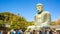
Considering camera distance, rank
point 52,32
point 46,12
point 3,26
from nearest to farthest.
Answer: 1. point 52,32
2. point 46,12
3. point 3,26

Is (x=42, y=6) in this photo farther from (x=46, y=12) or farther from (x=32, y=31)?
(x=32, y=31)

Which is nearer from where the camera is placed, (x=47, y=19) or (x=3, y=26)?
(x=47, y=19)

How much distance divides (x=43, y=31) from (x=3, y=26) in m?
18.5

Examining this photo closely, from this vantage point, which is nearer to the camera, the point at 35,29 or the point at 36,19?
the point at 35,29

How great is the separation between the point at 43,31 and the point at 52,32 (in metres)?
0.41

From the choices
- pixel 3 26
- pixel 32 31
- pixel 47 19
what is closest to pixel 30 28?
pixel 32 31

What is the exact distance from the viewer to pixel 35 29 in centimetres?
1228

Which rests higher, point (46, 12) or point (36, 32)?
point (46, 12)

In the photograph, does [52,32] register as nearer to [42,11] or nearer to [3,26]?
[42,11]

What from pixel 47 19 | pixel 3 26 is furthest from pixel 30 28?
pixel 3 26

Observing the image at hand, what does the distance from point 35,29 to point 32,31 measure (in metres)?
0.22

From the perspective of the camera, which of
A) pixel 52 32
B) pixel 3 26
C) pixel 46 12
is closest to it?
pixel 52 32

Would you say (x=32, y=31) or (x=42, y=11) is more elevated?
(x=42, y=11)

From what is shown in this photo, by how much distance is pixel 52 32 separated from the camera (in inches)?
476
